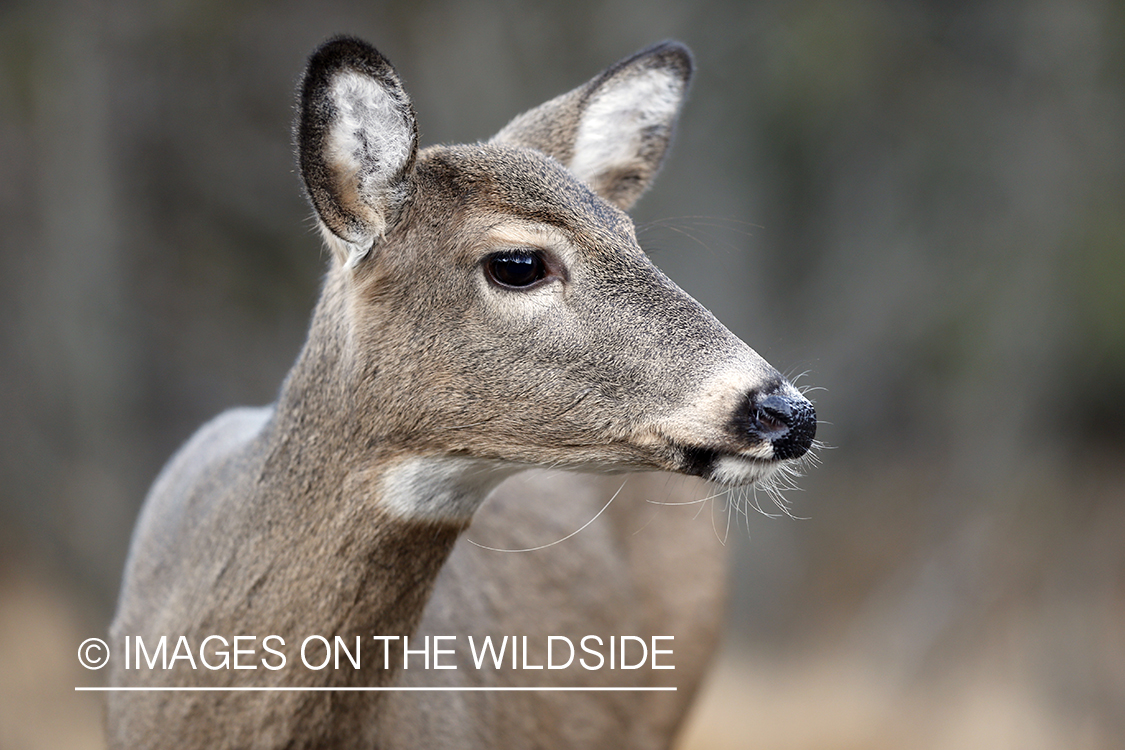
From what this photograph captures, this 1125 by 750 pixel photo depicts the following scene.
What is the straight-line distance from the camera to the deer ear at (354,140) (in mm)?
3480

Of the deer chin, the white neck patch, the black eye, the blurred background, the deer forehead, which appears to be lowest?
the deer chin

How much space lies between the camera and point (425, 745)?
4246 mm

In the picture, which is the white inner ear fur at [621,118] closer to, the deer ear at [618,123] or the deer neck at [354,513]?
the deer ear at [618,123]

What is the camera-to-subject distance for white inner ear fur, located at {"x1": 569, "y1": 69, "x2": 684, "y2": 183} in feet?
15.0

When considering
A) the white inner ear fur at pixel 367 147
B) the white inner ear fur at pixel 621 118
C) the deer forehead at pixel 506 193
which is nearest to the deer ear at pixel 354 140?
the white inner ear fur at pixel 367 147

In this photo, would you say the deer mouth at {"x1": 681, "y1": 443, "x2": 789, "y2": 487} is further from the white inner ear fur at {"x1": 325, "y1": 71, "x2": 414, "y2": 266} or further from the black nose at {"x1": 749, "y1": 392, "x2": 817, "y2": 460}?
the white inner ear fur at {"x1": 325, "y1": 71, "x2": 414, "y2": 266}

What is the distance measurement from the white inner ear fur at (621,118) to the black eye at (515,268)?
3.35 feet

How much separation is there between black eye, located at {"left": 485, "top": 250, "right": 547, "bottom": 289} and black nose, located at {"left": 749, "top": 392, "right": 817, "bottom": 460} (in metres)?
0.83

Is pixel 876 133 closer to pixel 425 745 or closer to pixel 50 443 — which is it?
pixel 50 443

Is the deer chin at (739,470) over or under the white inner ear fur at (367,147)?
under

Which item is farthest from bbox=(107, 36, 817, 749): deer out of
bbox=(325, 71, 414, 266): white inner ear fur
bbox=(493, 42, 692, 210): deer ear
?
bbox=(493, 42, 692, 210): deer ear

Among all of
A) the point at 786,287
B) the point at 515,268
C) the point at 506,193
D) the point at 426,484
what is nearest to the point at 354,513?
the point at 426,484

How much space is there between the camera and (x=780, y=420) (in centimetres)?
330

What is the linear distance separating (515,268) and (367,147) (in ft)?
1.99
